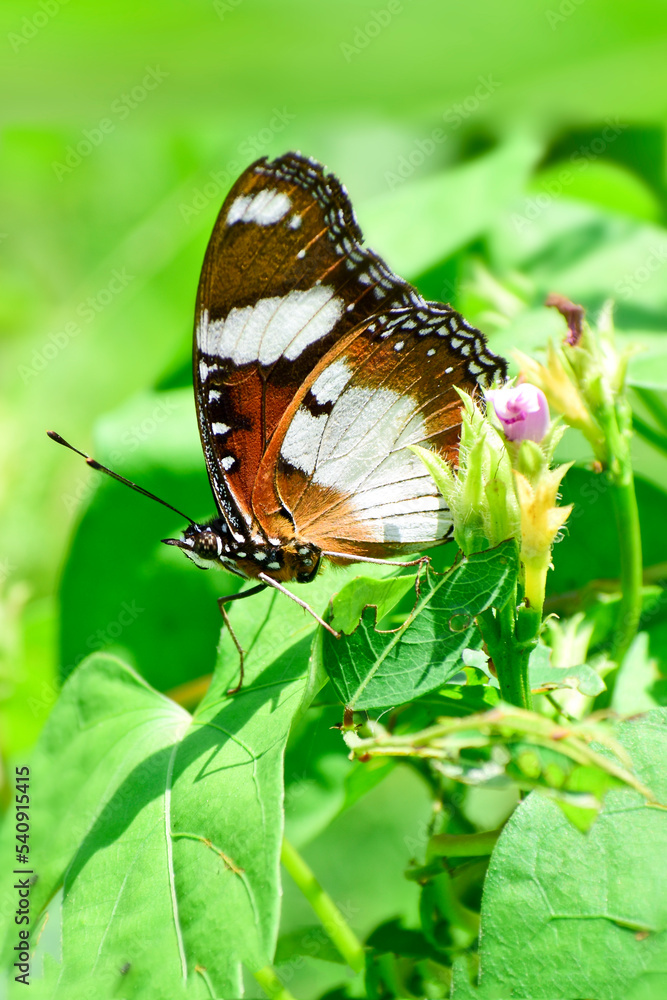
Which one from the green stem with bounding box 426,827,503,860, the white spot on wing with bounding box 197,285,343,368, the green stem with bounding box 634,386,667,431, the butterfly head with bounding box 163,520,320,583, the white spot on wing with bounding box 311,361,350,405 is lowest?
the green stem with bounding box 426,827,503,860

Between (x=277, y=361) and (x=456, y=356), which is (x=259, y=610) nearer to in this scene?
(x=277, y=361)

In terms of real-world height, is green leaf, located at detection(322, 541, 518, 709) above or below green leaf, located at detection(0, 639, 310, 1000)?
above

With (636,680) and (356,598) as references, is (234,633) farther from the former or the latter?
(636,680)

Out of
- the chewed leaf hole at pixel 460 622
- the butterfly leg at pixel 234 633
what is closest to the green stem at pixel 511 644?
the chewed leaf hole at pixel 460 622

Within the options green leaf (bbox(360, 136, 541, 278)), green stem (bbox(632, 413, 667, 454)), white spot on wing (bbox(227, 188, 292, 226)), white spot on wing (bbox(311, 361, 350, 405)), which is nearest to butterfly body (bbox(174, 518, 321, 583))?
white spot on wing (bbox(311, 361, 350, 405))

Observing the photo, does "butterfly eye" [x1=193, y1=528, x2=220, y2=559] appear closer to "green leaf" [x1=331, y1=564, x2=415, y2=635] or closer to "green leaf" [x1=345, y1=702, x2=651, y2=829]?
"green leaf" [x1=331, y1=564, x2=415, y2=635]

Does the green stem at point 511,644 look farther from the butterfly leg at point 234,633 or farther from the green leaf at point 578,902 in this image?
the butterfly leg at point 234,633

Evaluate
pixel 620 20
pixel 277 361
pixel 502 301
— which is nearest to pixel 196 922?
pixel 277 361
